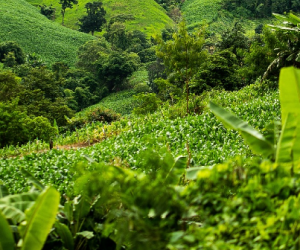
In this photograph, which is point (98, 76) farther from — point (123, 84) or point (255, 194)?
point (255, 194)

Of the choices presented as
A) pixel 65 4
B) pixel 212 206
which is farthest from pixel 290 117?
pixel 65 4

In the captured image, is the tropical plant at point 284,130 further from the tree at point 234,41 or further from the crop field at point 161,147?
the tree at point 234,41

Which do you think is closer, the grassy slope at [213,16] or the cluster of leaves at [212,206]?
the cluster of leaves at [212,206]

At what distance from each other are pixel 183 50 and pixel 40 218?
1213 centimetres

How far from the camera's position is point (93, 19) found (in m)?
68.1

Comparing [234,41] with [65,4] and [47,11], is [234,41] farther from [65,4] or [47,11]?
[47,11]

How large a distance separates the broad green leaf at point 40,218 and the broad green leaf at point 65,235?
0.68 meters

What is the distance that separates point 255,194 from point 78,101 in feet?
128

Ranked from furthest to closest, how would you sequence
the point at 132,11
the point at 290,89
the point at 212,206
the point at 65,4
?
the point at 132,11
the point at 65,4
the point at 290,89
the point at 212,206

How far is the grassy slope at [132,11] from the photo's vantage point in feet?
236

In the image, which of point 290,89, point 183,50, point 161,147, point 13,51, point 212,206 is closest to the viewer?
→ point 212,206

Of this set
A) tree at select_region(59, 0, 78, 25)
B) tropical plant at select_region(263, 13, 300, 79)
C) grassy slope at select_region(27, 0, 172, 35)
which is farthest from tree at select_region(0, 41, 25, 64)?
tropical plant at select_region(263, 13, 300, 79)

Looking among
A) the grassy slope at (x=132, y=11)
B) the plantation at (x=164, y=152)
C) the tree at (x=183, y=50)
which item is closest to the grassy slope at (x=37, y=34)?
the grassy slope at (x=132, y=11)

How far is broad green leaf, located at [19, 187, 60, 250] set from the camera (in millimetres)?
2895
